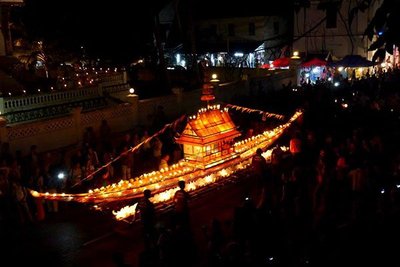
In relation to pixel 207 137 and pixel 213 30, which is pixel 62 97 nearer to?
pixel 207 137

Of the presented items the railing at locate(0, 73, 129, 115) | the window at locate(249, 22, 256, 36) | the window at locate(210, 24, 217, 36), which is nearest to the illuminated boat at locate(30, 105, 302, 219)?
the railing at locate(0, 73, 129, 115)

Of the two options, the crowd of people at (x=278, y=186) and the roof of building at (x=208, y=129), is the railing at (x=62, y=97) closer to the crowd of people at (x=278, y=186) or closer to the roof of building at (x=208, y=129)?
the crowd of people at (x=278, y=186)

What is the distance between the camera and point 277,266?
8320 mm

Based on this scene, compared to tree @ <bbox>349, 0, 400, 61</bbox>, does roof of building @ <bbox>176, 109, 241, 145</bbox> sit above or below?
below

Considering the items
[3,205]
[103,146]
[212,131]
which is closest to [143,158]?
[103,146]

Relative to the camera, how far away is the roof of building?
38.5ft

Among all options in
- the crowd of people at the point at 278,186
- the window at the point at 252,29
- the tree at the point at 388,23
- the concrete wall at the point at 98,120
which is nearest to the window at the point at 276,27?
the window at the point at 252,29

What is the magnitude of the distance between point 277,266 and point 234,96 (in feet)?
52.2

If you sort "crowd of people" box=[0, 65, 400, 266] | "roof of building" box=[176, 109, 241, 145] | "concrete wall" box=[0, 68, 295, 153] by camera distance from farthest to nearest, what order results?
"concrete wall" box=[0, 68, 295, 153] < "roof of building" box=[176, 109, 241, 145] < "crowd of people" box=[0, 65, 400, 266]

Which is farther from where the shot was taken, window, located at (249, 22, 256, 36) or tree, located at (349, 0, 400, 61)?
window, located at (249, 22, 256, 36)

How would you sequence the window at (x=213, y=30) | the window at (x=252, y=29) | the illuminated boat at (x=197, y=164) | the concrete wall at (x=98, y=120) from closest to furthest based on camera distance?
the illuminated boat at (x=197, y=164), the concrete wall at (x=98, y=120), the window at (x=252, y=29), the window at (x=213, y=30)

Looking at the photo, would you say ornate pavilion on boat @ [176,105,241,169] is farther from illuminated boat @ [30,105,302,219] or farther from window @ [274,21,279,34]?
window @ [274,21,279,34]

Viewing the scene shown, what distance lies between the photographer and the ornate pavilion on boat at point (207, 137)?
11.8 meters

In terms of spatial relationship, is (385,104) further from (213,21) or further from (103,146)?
(213,21)
